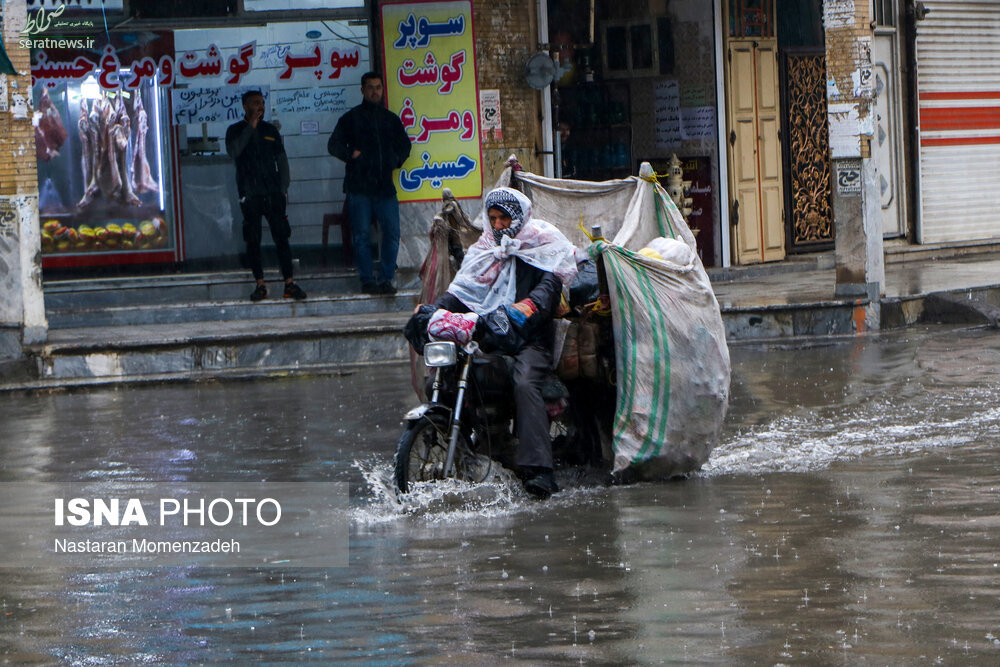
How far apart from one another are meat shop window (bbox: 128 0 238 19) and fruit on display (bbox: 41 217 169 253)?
196 centimetres

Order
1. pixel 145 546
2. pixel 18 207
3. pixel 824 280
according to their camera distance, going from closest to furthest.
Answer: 1. pixel 145 546
2. pixel 18 207
3. pixel 824 280

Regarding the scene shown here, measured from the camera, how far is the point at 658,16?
54.7ft

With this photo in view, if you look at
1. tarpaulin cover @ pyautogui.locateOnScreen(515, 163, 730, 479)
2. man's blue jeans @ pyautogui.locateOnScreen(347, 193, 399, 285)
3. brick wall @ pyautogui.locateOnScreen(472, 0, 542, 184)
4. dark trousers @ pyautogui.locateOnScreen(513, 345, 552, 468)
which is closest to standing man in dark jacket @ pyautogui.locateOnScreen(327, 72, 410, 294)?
man's blue jeans @ pyautogui.locateOnScreen(347, 193, 399, 285)

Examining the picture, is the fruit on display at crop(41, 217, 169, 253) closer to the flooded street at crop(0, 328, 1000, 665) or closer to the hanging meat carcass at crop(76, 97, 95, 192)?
the hanging meat carcass at crop(76, 97, 95, 192)

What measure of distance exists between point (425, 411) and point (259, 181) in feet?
25.4

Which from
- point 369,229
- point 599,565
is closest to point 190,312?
point 369,229

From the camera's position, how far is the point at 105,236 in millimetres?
14945

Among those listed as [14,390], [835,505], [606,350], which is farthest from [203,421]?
[835,505]

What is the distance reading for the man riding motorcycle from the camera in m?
6.98

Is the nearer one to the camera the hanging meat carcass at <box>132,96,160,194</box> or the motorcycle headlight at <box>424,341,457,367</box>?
the motorcycle headlight at <box>424,341,457,367</box>

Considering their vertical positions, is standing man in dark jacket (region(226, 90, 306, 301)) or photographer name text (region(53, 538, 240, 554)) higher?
standing man in dark jacket (region(226, 90, 306, 301))

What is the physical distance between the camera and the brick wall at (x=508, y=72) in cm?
1512

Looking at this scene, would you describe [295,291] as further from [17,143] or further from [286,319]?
[17,143]

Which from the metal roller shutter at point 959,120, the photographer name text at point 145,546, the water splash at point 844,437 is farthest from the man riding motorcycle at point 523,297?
the metal roller shutter at point 959,120
